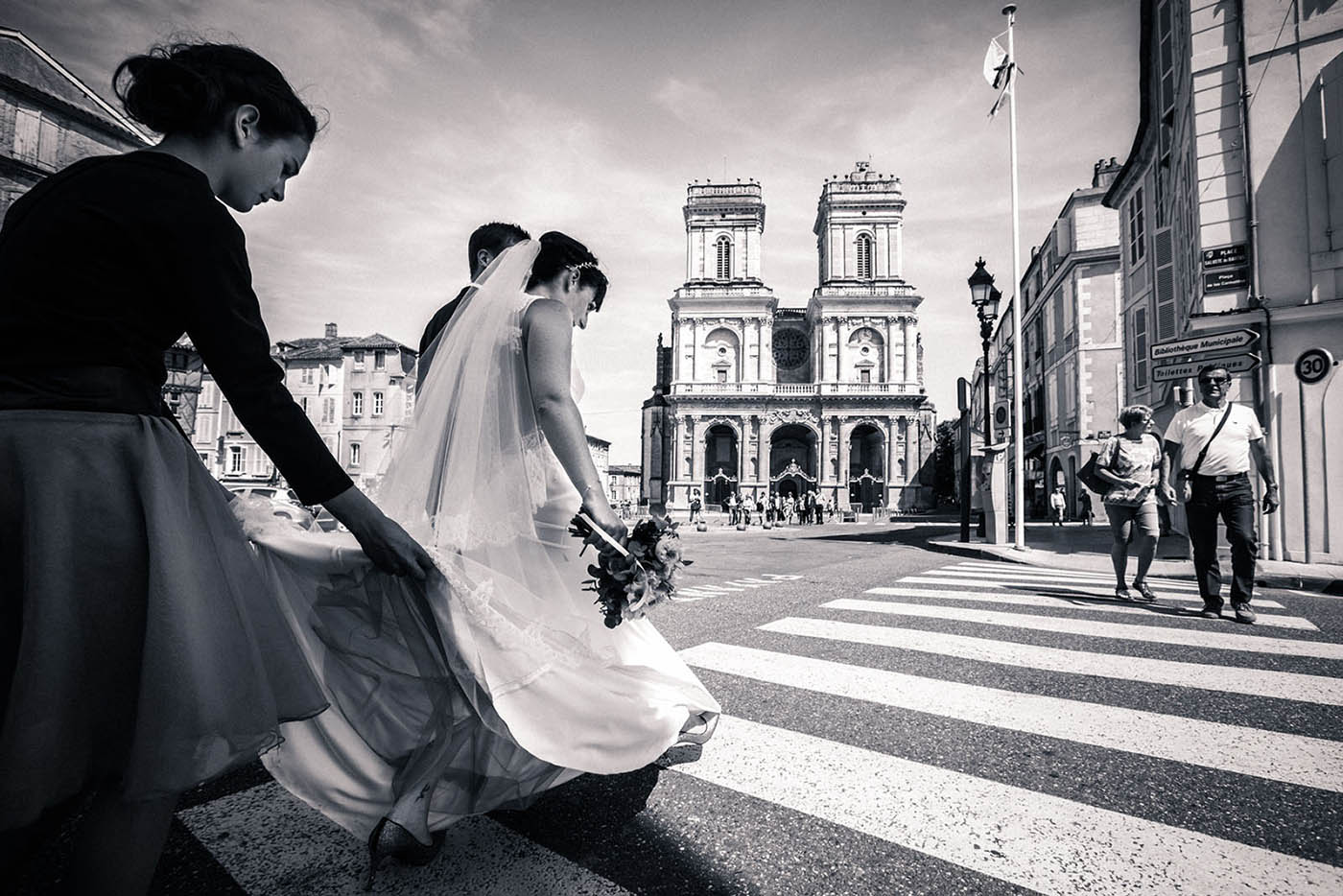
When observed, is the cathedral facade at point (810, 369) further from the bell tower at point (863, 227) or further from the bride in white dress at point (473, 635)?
the bride in white dress at point (473, 635)

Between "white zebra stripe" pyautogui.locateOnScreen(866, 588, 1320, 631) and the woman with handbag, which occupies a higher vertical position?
the woman with handbag

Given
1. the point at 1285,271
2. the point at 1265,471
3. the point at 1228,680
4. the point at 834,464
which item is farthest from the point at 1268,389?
the point at 834,464

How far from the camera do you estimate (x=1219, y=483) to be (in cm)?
497

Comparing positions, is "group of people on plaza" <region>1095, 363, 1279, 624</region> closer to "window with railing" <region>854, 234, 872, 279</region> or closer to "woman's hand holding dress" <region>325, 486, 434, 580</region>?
"woman's hand holding dress" <region>325, 486, 434, 580</region>

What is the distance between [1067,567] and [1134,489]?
3.43 metres

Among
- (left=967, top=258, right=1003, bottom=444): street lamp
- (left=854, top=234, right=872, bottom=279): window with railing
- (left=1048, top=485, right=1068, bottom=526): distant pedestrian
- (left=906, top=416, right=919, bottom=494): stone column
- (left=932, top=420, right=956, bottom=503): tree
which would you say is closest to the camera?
(left=967, top=258, right=1003, bottom=444): street lamp

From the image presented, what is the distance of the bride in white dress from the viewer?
164cm

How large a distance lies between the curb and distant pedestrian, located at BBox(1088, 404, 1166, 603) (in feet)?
7.38

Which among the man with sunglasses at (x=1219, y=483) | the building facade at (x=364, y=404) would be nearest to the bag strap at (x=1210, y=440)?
the man with sunglasses at (x=1219, y=483)

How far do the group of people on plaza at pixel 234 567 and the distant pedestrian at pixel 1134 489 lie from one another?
5230 millimetres

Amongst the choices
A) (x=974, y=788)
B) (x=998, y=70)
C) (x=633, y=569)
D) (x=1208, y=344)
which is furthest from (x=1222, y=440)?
(x=998, y=70)

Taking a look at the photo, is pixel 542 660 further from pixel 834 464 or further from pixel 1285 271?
pixel 834 464

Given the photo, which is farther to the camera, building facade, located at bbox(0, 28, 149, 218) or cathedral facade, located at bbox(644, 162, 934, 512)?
cathedral facade, located at bbox(644, 162, 934, 512)

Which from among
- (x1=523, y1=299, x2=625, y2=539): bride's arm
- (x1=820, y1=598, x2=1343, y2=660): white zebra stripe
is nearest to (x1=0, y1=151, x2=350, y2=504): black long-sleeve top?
(x1=523, y1=299, x2=625, y2=539): bride's arm
